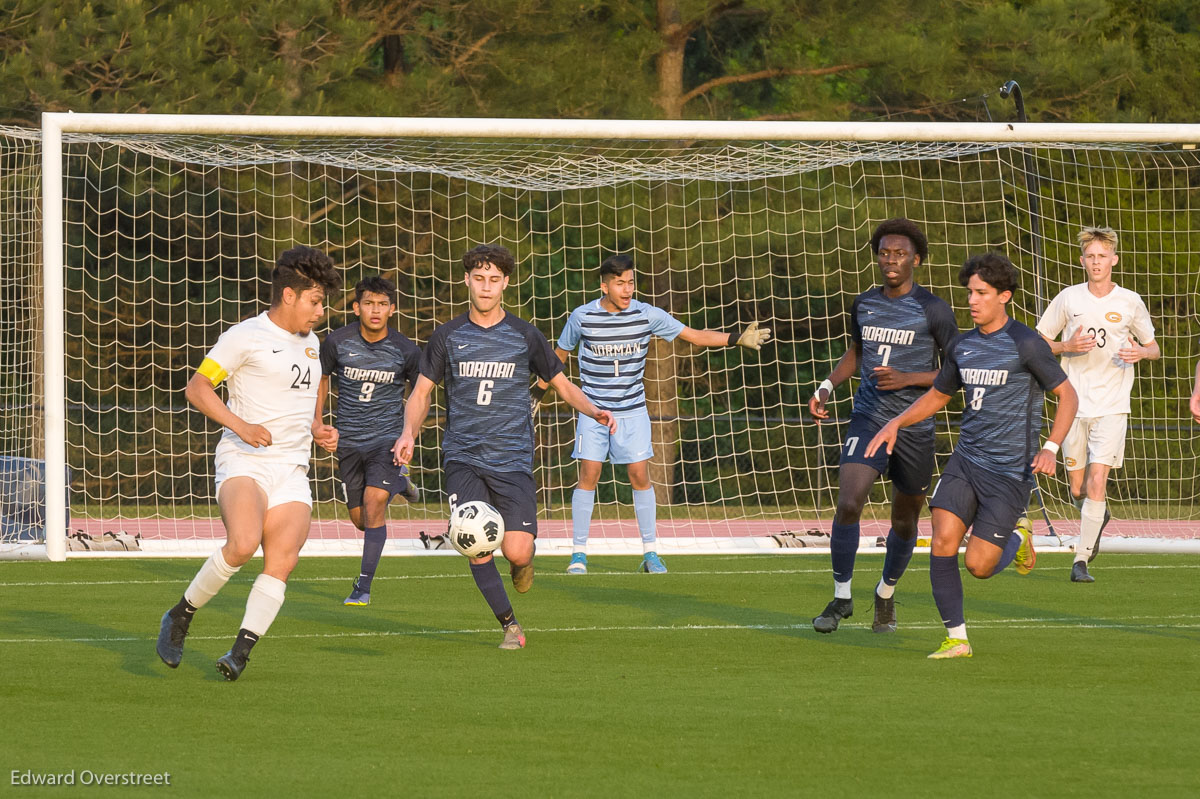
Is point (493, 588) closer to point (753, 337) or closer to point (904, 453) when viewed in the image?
point (904, 453)

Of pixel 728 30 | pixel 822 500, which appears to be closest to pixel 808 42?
pixel 728 30

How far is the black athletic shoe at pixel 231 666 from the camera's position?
23.0ft

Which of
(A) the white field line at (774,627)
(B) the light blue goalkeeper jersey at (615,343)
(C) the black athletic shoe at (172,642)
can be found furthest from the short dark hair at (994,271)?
(B) the light blue goalkeeper jersey at (615,343)

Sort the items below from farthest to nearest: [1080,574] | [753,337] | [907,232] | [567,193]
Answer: [567,193] < [1080,574] < [753,337] < [907,232]

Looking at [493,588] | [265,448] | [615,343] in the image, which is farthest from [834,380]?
[615,343]

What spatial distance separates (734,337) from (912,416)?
130 inches

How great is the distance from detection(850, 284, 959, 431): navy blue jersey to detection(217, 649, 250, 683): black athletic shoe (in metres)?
3.65

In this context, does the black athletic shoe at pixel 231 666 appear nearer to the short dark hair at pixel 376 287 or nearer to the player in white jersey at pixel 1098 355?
the short dark hair at pixel 376 287

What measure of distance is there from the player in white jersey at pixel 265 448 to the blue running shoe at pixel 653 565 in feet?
18.1

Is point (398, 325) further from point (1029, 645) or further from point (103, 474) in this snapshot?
point (1029, 645)

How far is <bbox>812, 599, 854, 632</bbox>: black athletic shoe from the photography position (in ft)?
28.9

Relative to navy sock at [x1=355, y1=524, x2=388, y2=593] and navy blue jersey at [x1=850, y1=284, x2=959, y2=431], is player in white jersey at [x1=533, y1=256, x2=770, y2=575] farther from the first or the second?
navy blue jersey at [x1=850, y1=284, x2=959, y2=431]

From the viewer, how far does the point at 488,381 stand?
8.37 metres

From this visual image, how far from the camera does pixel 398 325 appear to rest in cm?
2108
